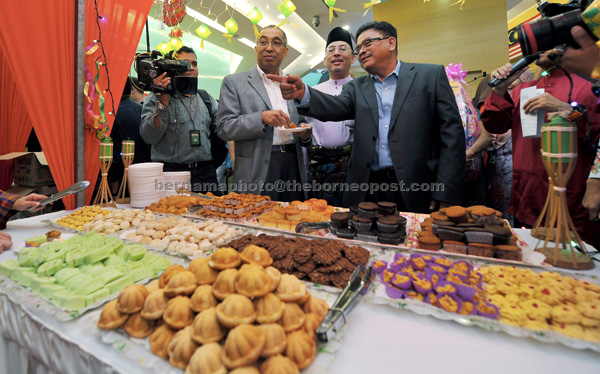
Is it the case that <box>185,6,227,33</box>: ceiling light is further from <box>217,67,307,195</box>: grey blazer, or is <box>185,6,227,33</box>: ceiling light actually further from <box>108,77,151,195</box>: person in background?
<box>217,67,307,195</box>: grey blazer

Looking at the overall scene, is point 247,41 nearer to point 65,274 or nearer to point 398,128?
point 398,128

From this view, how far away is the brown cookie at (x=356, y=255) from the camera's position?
3.04ft

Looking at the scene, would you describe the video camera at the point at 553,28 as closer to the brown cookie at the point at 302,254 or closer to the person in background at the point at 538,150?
the person in background at the point at 538,150

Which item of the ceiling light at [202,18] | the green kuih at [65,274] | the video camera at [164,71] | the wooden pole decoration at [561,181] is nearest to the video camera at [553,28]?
the wooden pole decoration at [561,181]

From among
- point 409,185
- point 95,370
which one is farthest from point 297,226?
point 409,185

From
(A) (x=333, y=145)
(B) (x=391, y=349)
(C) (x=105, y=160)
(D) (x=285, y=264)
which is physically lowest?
(B) (x=391, y=349)

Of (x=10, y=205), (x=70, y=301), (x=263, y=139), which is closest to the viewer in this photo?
(x=70, y=301)

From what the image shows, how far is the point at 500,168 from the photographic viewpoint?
9.01ft

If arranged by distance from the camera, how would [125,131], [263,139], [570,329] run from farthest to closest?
[125,131], [263,139], [570,329]

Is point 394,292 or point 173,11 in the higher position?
point 173,11

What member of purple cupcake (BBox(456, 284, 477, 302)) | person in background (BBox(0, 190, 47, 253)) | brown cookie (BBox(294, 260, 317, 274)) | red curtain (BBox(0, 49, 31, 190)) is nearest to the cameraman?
red curtain (BBox(0, 49, 31, 190))

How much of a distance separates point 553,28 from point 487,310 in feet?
3.34

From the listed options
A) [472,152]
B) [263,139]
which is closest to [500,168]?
[472,152]

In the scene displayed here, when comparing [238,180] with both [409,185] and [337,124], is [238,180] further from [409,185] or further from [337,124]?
[409,185]
